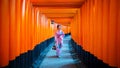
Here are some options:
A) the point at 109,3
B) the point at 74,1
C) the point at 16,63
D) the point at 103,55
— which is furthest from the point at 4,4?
the point at 74,1

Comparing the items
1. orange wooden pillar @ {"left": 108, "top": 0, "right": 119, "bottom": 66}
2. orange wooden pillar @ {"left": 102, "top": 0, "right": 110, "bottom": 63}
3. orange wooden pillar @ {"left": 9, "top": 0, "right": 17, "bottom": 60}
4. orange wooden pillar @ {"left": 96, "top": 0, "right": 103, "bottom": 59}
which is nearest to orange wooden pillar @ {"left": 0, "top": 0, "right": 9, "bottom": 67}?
orange wooden pillar @ {"left": 9, "top": 0, "right": 17, "bottom": 60}

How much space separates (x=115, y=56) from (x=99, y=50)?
165 cm

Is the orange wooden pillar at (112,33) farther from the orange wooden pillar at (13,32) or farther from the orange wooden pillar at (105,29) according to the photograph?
the orange wooden pillar at (13,32)

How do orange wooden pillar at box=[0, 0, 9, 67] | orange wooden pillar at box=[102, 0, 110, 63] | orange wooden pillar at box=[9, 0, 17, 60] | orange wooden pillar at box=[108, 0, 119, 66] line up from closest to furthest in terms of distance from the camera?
orange wooden pillar at box=[0, 0, 9, 67], orange wooden pillar at box=[108, 0, 119, 66], orange wooden pillar at box=[9, 0, 17, 60], orange wooden pillar at box=[102, 0, 110, 63]

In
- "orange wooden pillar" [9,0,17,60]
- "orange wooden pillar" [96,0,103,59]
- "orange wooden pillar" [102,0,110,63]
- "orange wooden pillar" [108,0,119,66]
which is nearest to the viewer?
"orange wooden pillar" [108,0,119,66]

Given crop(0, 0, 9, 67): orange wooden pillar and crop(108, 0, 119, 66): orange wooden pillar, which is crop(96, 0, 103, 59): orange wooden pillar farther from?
crop(0, 0, 9, 67): orange wooden pillar

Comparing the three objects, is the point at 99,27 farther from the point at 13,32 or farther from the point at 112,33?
the point at 13,32

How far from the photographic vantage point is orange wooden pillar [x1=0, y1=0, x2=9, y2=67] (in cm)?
566

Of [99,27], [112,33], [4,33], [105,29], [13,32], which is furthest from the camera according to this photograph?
[99,27]

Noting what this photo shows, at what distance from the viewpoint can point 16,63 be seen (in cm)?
712

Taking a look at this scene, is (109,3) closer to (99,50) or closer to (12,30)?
(99,50)

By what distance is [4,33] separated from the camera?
5867mm

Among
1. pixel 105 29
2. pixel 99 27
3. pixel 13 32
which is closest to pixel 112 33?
pixel 105 29

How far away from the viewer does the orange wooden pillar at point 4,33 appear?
18.6 ft
